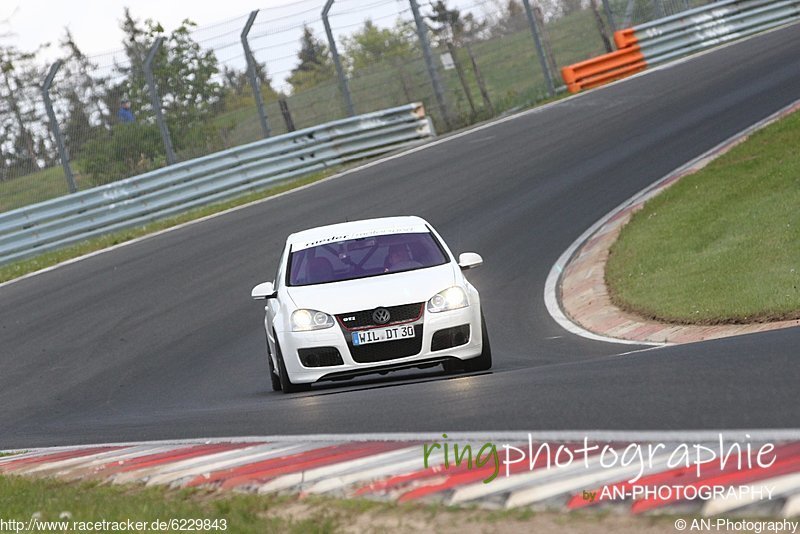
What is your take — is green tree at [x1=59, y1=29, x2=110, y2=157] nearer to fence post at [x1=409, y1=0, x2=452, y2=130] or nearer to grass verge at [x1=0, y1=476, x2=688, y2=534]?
fence post at [x1=409, y1=0, x2=452, y2=130]

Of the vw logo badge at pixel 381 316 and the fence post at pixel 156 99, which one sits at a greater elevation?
the fence post at pixel 156 99

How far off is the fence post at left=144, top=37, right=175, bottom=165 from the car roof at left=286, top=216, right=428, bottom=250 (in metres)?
13.3

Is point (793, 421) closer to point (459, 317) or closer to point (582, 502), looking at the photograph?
point (582, 502)

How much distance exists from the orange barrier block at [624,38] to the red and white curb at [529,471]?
2584 cm

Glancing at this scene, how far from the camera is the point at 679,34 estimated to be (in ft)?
107

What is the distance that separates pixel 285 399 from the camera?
9984mm

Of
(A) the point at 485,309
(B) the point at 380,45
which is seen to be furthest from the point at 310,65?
(A) the point at 485,309

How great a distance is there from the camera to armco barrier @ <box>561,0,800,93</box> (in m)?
30.6

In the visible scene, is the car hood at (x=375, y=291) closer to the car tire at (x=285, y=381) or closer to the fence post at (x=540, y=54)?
the car tire at (x=285, y=381)

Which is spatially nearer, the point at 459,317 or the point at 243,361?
the point at 459,317

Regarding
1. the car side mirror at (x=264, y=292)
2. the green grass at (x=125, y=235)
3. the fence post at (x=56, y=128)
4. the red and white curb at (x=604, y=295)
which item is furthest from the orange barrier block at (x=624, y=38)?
the car side mirror at (x=264, y=292)

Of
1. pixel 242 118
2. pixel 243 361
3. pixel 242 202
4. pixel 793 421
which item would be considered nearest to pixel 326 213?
pixel 242 202

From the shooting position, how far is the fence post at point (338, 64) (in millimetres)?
26359

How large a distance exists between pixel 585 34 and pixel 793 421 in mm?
28751
